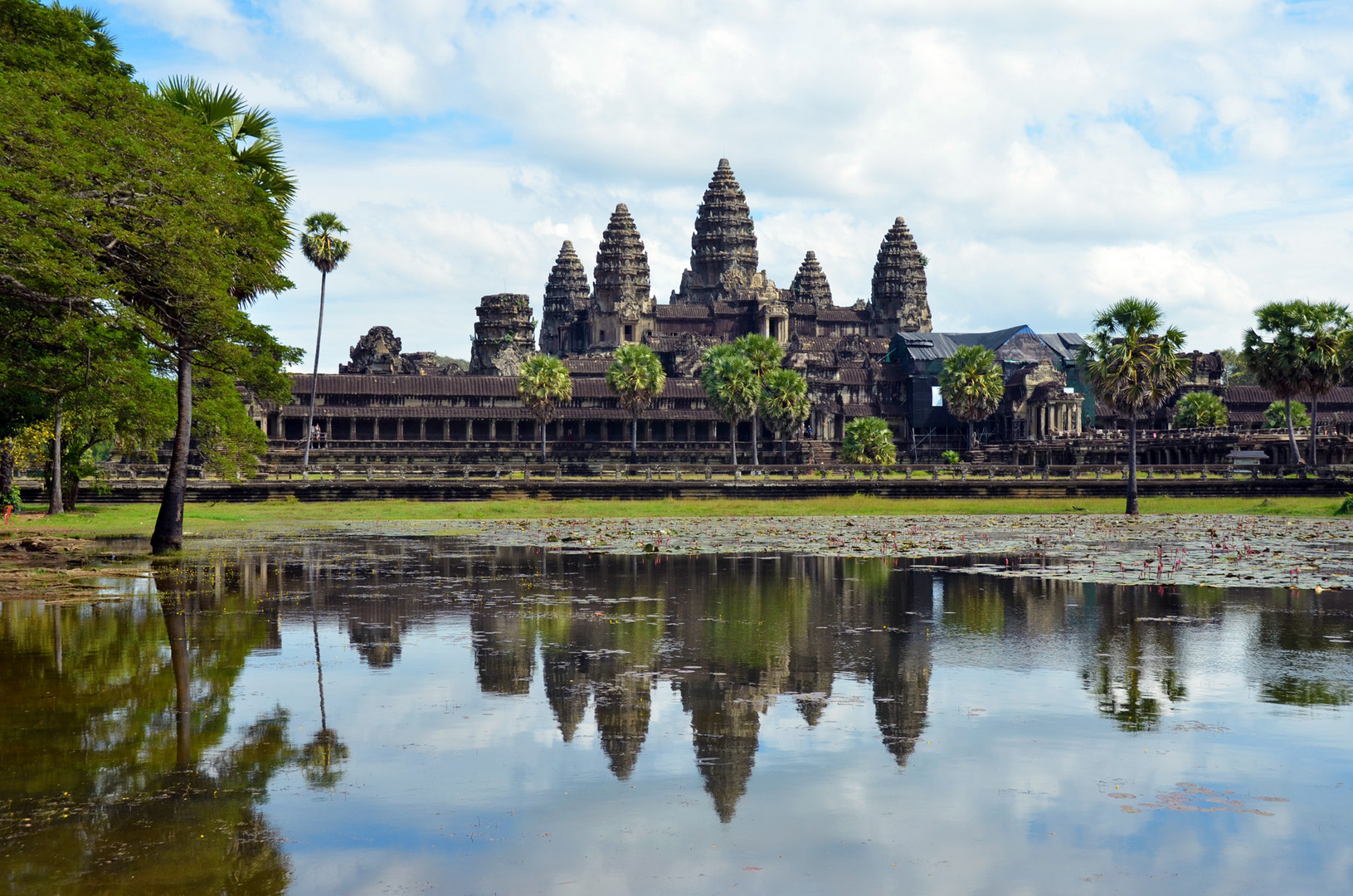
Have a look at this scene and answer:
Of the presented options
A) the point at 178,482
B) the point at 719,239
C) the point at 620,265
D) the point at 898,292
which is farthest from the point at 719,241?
the point at 178,482

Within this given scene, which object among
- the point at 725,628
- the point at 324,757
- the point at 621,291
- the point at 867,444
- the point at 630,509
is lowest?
the point at 324,757

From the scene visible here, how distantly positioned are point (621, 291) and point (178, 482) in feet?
330

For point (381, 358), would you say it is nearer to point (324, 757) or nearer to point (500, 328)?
point (500, 328)

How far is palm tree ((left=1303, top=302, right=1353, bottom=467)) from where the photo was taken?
5638 cm

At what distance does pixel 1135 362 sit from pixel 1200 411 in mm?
46085

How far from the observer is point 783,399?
79.7 m

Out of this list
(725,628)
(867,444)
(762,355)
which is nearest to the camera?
(725,628)

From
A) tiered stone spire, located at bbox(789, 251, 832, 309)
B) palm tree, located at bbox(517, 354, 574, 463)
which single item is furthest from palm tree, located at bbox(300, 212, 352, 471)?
tiered stone spire, located at bbox(789, 251, 832, 309)

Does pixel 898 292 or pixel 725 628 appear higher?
pixel 898 292

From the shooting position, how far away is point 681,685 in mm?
11500

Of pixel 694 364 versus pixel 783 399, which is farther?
pixel 694 364

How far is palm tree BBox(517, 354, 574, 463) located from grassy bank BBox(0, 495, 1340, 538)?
107ft

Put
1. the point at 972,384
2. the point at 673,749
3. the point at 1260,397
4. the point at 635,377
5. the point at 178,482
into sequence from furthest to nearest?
the point at 1260,397 → the point at 972,384 → the point at 635,377 → the point at 178,482 → the point at 673,749

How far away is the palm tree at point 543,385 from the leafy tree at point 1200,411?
45616 mm
